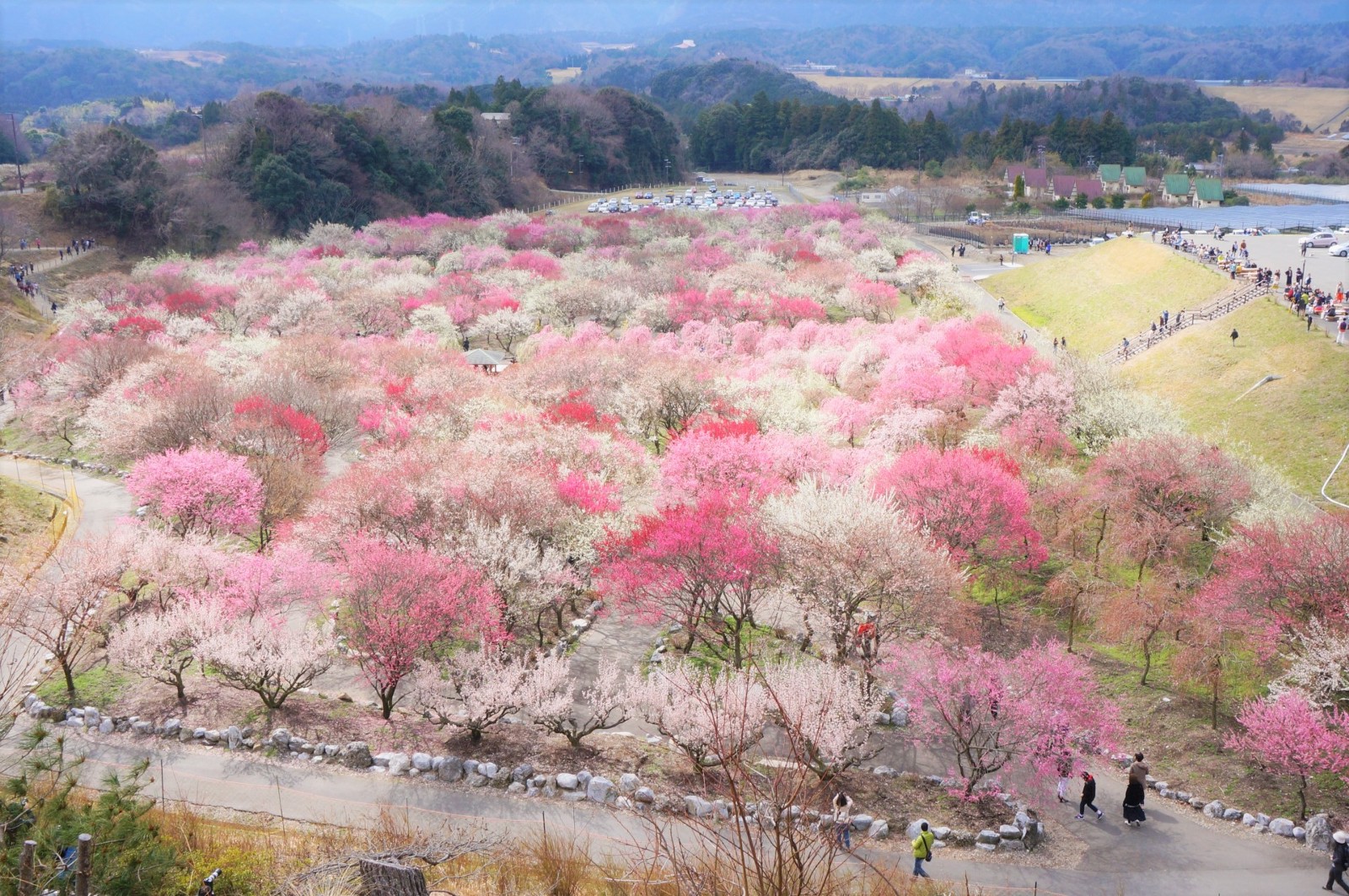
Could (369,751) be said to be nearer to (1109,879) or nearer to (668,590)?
(668,590)

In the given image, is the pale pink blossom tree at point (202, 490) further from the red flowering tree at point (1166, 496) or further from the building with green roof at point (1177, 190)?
the building with green roof at point (1177, 190)

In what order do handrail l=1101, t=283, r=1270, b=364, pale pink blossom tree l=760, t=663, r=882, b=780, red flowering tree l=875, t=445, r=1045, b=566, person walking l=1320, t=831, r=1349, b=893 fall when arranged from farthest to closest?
handrail l=1101, t=283, r=1270, b=364, red flowering tree l=875, t=445, r=1045, b=566, pale pink blossom tree l=760, t=663, r=882, b=780, person walking l=1320, t=831, r=1349, b=893

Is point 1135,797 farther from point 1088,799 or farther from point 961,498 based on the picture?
point 961,498

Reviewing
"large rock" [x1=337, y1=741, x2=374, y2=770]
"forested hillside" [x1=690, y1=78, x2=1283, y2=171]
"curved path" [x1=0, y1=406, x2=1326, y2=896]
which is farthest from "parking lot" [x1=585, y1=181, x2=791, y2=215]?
"curved path" [x1=0, y1=406, x2=1326, y2=896]

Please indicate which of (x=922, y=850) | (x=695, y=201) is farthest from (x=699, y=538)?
(x=695, y=201)

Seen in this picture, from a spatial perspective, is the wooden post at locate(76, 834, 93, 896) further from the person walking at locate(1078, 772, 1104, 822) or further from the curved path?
the person walking at locate(1078, 772, 1104, 822)

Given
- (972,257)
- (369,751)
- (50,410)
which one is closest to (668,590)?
(369,751)
